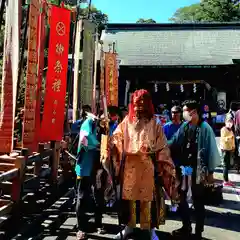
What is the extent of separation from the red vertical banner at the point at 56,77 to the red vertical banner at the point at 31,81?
62 cm

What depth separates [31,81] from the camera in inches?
211

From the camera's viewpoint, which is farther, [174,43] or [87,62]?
[174,43]

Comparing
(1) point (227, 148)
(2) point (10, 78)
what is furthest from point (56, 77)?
(1) point (227, 148)

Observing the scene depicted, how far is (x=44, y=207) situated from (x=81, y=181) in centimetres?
182

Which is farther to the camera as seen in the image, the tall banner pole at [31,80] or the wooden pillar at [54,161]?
the wooden pillar at [54,161]

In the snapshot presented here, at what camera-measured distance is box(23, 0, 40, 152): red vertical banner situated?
5.23m

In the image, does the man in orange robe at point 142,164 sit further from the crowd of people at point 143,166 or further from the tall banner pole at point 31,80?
the tall banner pole at point 31,80

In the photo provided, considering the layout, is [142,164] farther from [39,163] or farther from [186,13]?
[186,13]

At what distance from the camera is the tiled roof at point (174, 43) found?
18369 mm

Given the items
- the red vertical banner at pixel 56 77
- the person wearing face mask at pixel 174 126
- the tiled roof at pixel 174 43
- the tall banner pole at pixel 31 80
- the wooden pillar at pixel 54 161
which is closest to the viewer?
the tall banner pole at pixel 31 80

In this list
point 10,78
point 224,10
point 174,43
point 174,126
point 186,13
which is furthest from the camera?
point 186,13

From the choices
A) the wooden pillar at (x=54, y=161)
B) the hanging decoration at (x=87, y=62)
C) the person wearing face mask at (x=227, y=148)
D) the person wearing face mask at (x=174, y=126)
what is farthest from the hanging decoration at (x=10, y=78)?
the person wearing face mask at (x=227, y=148)

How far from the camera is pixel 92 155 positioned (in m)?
4.66

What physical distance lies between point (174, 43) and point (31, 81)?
1722 centimetres
